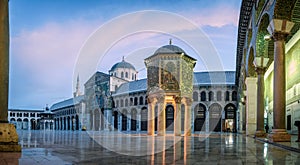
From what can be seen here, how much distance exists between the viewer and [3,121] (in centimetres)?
863

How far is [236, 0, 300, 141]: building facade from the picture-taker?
13922 mm

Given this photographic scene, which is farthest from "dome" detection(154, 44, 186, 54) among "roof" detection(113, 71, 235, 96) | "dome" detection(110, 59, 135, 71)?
"dome" detection(110, 59, 135, 71)

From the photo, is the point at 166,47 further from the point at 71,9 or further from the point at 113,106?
the point at 113,106

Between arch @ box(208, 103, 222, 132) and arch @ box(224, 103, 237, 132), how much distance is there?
1.25 metres

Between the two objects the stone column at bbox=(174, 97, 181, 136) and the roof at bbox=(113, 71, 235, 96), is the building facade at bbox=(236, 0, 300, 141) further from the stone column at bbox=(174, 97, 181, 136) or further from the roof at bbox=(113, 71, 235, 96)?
the roof at bbox=(113, 71, 235, 96)

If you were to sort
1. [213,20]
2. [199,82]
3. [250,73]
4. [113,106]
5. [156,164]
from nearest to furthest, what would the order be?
[156,164], [250,73], [213,20], [199,82], [113,106]

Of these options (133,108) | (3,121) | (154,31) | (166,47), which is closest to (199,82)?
(133,108)

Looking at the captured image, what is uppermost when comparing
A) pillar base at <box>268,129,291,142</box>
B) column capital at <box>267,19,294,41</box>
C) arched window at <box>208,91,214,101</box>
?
column capital at <box>267,19,294,41</box>

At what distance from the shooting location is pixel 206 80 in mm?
66062

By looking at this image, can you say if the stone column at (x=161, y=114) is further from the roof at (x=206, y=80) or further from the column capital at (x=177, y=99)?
the roof at (x=206, y=80)

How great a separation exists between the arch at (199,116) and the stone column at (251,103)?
123 ft

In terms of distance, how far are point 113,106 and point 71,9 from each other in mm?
55130

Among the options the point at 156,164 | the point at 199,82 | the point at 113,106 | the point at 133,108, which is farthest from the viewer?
the point at 113,106

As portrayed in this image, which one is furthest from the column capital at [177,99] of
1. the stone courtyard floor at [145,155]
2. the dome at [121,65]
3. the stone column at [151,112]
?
the dome at [121,65]
